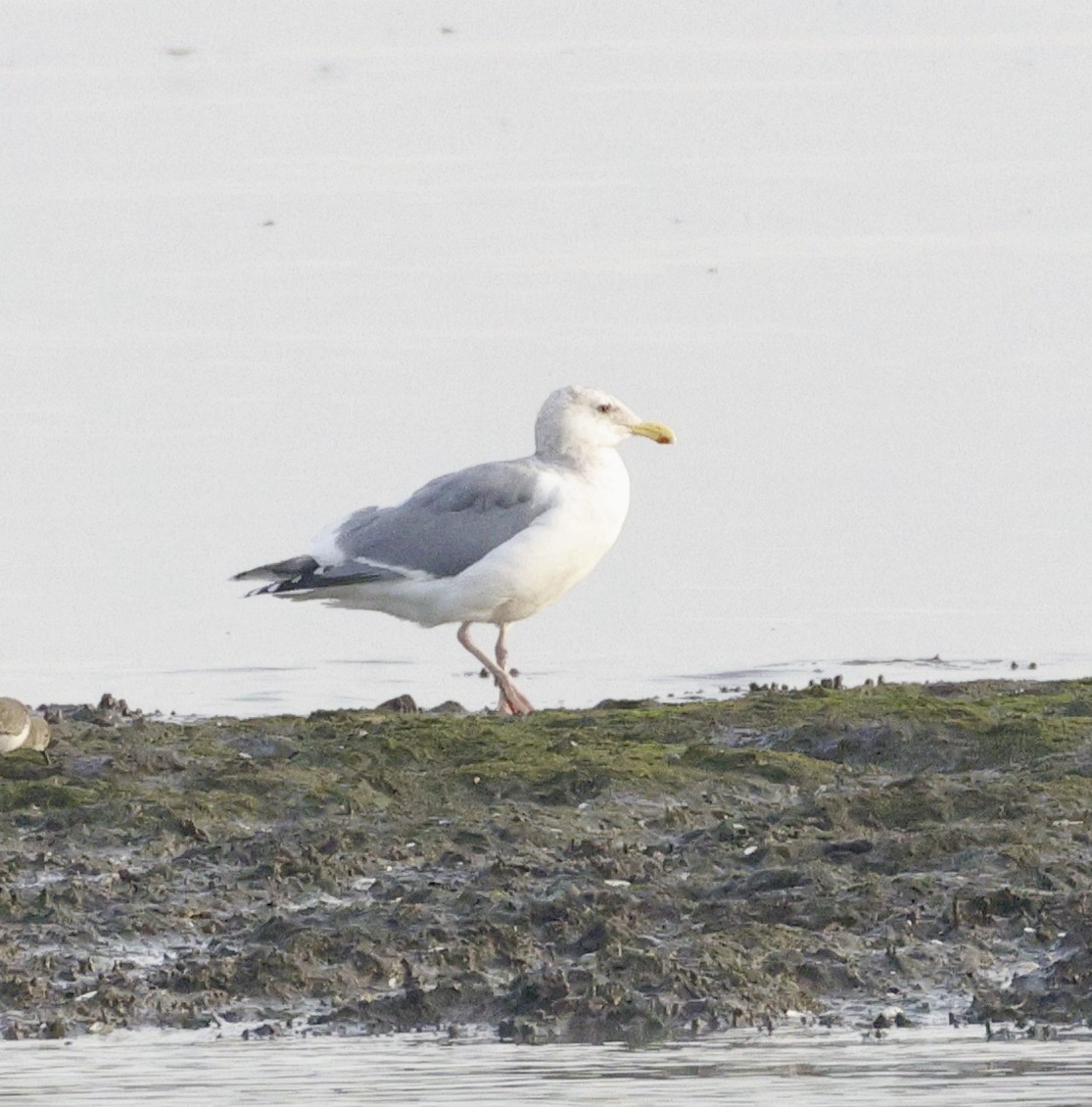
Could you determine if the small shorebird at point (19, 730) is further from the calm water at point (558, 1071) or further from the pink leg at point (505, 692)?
the calm water at point (558, 1071)

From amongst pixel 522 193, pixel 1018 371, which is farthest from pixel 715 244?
pixel 1018 371

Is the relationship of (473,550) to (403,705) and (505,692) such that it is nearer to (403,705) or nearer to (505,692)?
(505,692)

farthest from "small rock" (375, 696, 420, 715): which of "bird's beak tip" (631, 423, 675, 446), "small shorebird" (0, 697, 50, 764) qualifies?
"bird's beak tip" (631, 423, 675, 446)

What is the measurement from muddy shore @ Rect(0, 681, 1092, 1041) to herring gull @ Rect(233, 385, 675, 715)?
2.44 metres

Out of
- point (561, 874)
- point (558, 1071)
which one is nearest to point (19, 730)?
point (561, 874)

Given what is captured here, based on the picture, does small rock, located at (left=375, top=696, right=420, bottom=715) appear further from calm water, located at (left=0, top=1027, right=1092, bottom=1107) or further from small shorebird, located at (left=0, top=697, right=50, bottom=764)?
calm water, located at (left=0, top=1027, right=1092, bottom=1107)

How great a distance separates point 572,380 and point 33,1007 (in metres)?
11.8

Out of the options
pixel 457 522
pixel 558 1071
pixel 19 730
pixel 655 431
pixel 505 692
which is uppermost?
pixel 655 431

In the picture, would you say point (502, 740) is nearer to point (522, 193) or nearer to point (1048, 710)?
point (1048, 710)

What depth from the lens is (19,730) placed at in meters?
10.1

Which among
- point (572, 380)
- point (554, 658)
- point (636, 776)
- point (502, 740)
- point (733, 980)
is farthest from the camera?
point (572, 380)

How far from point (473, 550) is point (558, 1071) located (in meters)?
5.95

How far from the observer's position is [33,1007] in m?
7.75

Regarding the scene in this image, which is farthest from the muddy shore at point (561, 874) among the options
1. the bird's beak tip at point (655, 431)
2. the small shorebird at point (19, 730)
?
the bird's beak tip at point (655, 431)
